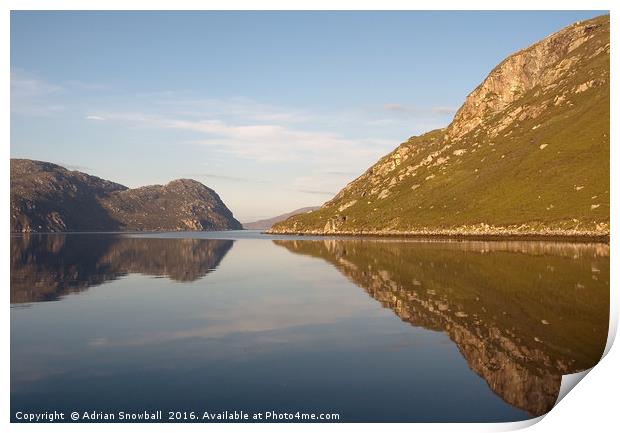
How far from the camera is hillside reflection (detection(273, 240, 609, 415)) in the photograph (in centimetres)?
2492

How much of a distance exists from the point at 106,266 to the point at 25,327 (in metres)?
55.8

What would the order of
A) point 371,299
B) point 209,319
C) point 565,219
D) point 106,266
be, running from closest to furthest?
point 209,319 < point 371,299 < point 106,266 < point 565,219

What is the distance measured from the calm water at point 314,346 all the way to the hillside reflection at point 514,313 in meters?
0.12

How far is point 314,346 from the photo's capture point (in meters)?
31.1

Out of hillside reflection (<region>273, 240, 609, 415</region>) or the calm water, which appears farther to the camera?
hillside reflection (<region>273, 240, 609, 415</region>)

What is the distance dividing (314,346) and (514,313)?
58.0 ft

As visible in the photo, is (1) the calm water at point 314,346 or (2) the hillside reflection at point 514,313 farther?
(2) the hillside reflection at point 514,313

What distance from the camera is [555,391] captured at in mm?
22906

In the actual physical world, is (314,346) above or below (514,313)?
below

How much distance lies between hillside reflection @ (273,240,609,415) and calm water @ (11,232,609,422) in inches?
4.9

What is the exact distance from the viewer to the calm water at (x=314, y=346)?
856 inches

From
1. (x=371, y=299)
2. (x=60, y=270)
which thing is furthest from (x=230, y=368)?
(x=60, y=270)

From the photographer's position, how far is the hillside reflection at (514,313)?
24922 mm
